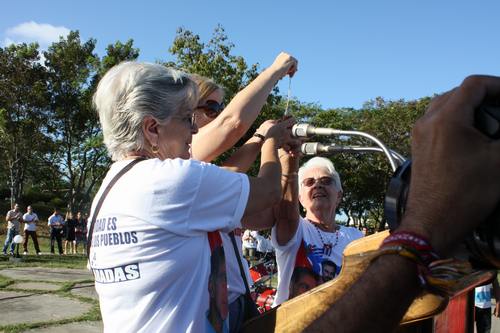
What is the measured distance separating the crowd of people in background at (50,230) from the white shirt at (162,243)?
15.1 metres

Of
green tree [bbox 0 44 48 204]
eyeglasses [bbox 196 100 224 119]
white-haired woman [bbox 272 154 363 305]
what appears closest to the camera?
eyeglasses [bbox 196 100 224 119]

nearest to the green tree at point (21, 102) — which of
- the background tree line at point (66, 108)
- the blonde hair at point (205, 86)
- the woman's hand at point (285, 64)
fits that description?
the background tree line at point (66, 108)

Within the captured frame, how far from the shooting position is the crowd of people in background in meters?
16.1

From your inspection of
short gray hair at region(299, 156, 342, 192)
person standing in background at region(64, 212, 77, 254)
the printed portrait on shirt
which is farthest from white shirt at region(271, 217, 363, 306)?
person standing in background at region(64, 212, 77, 254)

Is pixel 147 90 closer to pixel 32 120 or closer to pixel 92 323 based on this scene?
pixel 92 323

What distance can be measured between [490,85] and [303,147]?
1235mm

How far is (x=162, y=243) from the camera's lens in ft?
4.47

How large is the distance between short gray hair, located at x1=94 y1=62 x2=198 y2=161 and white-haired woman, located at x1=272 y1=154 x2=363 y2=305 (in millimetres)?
1112

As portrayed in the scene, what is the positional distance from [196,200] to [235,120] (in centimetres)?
77

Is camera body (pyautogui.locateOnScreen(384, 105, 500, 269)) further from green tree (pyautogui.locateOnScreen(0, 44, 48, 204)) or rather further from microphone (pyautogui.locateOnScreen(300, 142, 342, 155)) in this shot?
green tree (pyautogui.locateOnScreen(0, 44, 48, 204))

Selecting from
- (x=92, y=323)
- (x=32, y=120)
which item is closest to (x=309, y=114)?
(x=32, y=120)

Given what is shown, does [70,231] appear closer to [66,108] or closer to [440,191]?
[66,108]

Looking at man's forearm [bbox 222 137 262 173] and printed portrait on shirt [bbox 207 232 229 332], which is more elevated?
man's forearm [bbox 222 137 262 173]

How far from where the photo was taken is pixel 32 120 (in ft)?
85.6
